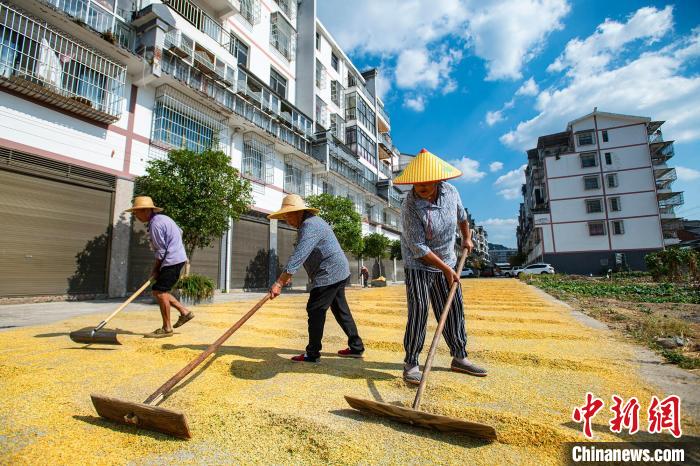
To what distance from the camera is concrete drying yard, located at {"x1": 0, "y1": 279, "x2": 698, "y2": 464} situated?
1579 millimetres

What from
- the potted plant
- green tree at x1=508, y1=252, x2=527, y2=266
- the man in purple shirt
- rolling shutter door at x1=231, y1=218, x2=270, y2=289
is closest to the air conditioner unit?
rolling shutter door at x1=231, y1=218, x2=270, y2=289

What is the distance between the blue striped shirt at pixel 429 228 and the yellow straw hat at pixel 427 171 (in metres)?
0.15

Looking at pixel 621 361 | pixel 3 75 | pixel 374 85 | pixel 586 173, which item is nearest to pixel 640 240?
pixel 586 173

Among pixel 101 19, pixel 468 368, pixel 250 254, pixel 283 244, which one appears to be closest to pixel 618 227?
pixel 283 244

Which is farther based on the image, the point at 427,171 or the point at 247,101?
the point at 247,101

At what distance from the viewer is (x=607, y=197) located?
33344mm

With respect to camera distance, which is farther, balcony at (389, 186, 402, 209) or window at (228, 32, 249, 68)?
balcony at (389, 186, 402, 209)

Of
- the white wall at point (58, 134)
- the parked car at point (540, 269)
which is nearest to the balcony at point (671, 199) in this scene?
the parked car at point (540, 269)

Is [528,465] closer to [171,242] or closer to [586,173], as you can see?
[171,242]

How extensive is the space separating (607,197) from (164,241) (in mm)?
40360

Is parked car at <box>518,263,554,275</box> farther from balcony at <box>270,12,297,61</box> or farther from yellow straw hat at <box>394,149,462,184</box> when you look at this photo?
yellow straw hat at <box>394,149,462,184</box>

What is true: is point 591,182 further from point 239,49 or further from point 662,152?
point 239,49

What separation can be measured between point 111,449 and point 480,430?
1.76 metres

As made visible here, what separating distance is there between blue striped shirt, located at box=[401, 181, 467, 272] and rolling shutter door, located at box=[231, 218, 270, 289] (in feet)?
42.3
